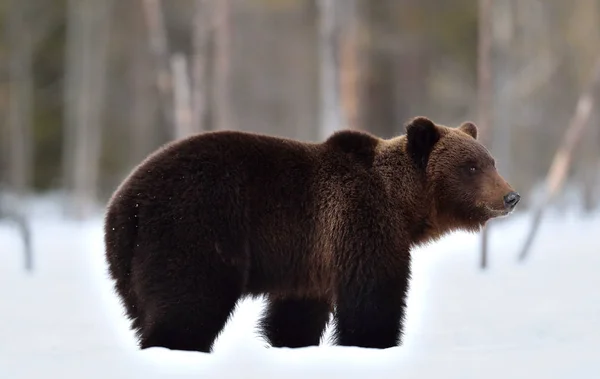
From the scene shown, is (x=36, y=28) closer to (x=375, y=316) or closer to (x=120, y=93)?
(x=120, y=93)

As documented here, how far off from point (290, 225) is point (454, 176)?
1185 millimetres

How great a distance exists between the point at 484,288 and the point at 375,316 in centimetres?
396

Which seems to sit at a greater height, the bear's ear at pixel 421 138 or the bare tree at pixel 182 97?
the bear's ear at pixel 421 138

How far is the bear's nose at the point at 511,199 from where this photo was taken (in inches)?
223

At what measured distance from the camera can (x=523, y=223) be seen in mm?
15711

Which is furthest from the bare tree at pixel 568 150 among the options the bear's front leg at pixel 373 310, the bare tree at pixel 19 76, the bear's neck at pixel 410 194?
the bare tree at pixel 19 76

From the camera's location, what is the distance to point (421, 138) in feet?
19.1

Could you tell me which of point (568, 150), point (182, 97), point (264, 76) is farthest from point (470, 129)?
point (264, 76)

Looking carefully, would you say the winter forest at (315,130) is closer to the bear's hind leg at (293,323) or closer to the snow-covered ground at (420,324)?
the snow-covered ground at (420,324)

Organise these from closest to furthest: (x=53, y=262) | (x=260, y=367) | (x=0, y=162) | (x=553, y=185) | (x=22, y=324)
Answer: (x=260, y=367) < (x=22, y=324) < (x=553, y=185) < (x=53, y=262) < (x=0, y=162)

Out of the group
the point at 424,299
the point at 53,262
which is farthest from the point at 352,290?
the point at 53,262

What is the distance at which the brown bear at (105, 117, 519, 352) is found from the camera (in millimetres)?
5035

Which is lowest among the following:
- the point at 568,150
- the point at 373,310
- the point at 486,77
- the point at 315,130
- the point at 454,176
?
the point at 315,130

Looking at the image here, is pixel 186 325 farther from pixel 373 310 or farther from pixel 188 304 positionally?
pixel 373 310
